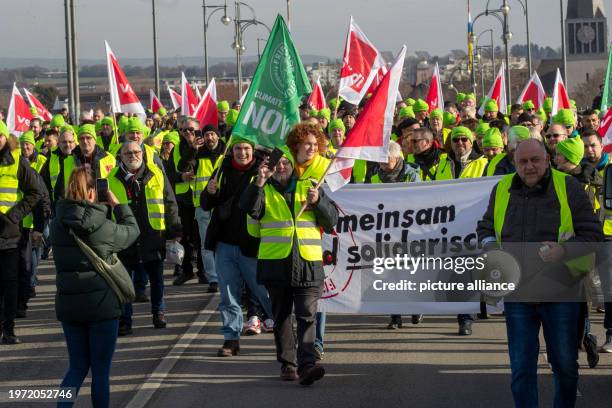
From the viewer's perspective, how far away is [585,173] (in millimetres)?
10328

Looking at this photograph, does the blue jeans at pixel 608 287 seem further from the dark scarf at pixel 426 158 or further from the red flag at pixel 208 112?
the red flag at pixel 208 112

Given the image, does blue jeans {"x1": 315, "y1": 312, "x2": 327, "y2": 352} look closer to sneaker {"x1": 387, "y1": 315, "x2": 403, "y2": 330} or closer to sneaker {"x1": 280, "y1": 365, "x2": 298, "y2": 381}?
sneaker {"x1": 280, "y1": 365, "x2": 298, "y2": 381}

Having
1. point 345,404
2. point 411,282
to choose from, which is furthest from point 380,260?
point 345,404

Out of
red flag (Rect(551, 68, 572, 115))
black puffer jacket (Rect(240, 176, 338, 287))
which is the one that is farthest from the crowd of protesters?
red flag (Rect(551, 68, 572, 115))

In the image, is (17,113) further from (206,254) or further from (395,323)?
(395,323)

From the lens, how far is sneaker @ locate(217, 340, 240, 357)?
10.1 metres

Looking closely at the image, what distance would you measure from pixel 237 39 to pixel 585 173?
37426 millimetres

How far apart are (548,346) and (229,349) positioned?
145 inches

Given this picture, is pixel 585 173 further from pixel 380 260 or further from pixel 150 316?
pixel 150 316

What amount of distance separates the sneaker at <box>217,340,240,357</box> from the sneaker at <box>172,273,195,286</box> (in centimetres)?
469

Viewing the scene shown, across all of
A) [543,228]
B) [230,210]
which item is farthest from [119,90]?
[543,228]

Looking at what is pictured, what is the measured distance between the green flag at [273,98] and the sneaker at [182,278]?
5555 mm

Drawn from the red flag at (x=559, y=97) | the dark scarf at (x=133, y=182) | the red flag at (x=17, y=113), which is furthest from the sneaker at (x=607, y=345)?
the red flag at (x=17, y=113)

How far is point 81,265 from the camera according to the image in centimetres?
727
